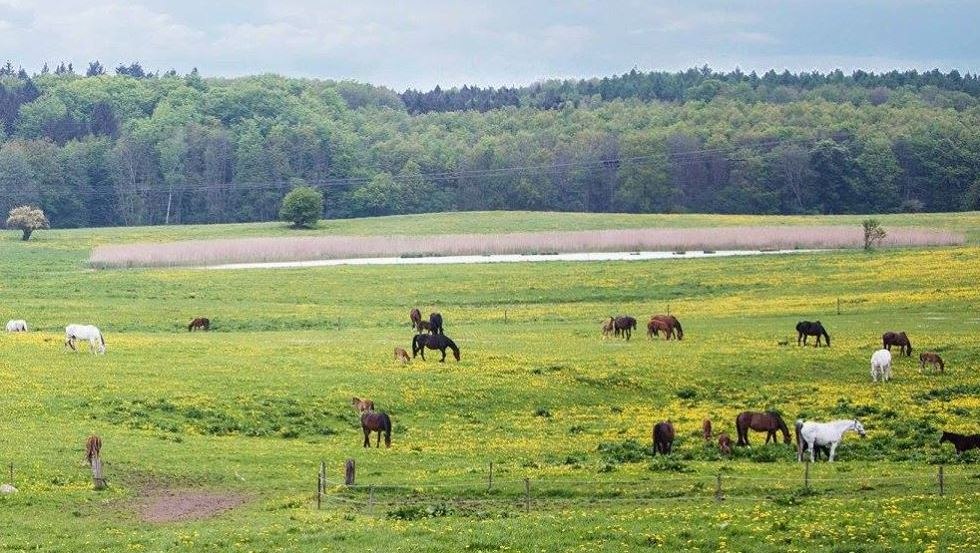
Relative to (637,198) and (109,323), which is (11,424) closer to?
(109,323)

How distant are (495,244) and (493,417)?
71901 mm

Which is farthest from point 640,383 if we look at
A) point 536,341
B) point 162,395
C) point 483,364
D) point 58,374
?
point 58,374

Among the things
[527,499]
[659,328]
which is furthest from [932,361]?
[527,499]

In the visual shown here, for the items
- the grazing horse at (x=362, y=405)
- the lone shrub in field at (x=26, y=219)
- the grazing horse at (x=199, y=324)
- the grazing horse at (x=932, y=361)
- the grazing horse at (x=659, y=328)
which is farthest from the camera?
the lone shrub in field at (x=26, y=219)

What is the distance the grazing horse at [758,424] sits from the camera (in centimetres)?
3631

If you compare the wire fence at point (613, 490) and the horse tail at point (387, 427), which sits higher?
the horse tail at point (387, 427)

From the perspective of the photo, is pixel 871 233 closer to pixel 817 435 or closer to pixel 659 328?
pixel 659 328

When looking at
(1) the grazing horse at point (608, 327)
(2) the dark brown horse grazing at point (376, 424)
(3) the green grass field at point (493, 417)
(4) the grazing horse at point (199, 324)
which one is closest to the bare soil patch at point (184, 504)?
(3) the green grass field at point (493, 417)

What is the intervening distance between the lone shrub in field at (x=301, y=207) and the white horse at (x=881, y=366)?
92988 millimetres

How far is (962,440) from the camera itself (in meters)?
34.4

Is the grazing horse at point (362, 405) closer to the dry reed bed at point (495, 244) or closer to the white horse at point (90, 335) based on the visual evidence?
the white horse at point (90, 335)

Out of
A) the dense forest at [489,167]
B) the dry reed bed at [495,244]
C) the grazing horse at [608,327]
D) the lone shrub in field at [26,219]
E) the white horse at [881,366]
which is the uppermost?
the dense forest at [489,167]

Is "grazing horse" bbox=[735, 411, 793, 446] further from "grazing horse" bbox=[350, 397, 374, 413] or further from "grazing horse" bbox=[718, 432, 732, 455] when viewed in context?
"grazing horse" bbox=[350, 397, 374, 413]

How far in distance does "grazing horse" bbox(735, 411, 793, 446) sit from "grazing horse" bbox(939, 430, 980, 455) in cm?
394
